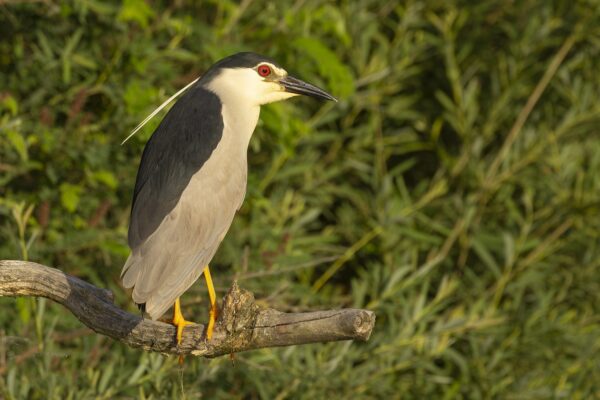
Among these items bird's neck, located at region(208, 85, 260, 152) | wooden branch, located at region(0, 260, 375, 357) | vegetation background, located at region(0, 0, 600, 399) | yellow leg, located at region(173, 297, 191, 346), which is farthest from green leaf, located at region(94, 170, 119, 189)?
wooden branch, located at region(0, 260, 375, 357)

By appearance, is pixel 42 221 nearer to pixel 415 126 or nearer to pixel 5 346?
pixel 5 346

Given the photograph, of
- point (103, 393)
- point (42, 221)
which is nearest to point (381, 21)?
point (42, 221)

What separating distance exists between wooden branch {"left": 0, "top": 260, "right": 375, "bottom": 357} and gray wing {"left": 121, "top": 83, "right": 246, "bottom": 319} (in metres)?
0.16

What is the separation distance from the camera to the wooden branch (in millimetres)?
3031

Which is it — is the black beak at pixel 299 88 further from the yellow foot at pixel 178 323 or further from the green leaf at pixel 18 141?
the yellow foot at pixel 178 323

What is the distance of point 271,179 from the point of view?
497 cm

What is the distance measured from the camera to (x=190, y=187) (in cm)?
376

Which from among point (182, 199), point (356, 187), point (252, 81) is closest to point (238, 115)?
point (252, 81)

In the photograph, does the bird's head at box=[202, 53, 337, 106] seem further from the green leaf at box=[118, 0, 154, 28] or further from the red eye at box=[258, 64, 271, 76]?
the green leaf at box=[118, 0, 154, 28]

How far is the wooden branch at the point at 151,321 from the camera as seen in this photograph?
9.95 feet

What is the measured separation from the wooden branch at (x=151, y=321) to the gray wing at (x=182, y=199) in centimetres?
16

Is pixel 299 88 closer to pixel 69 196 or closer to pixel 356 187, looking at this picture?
pixel 69 196

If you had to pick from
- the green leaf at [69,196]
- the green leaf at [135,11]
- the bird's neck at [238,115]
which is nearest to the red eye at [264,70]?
the bird's neck at [238,115]

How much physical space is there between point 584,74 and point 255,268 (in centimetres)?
209
